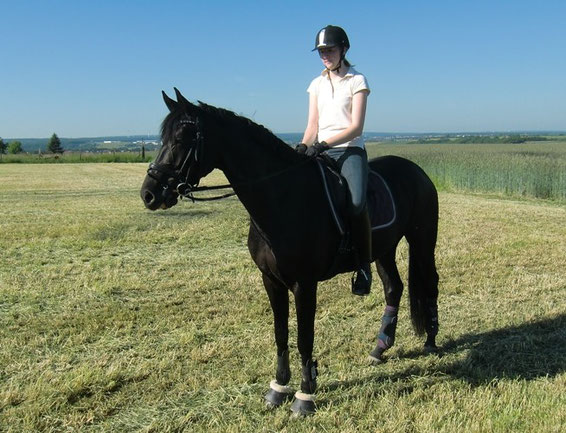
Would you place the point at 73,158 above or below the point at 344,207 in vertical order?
above

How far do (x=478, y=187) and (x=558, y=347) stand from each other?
1946 centimetres

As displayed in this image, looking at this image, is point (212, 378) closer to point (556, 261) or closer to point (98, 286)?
point (98, 286)

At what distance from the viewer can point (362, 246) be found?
4176 millimetres

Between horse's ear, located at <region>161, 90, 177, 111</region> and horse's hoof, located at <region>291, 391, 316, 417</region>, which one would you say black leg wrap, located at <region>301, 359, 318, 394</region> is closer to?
horse's hoof, located at <region>291, 391, 316, 417</region>

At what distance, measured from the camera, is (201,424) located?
12.1ft

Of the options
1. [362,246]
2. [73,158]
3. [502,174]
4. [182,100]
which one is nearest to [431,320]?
[362,246]

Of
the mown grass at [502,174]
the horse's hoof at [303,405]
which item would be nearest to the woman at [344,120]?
the horse's hoof at [303,405]

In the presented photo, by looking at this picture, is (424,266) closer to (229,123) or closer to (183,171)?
(229,123)

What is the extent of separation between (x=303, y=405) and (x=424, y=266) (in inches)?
83.9

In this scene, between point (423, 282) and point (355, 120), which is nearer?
point (355, 120)

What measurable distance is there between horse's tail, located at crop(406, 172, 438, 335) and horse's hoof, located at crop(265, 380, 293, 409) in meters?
1.87

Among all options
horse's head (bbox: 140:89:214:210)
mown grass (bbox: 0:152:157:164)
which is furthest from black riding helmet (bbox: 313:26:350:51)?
mown grass (bbox: 0:152:157:164)

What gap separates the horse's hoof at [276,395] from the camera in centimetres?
402

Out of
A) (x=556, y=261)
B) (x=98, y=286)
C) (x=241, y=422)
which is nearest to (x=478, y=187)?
(x=556, y=261)
